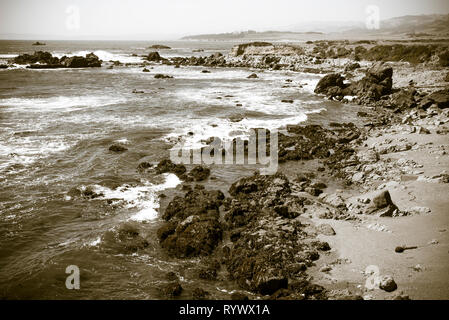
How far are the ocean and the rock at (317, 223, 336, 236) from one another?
426cm

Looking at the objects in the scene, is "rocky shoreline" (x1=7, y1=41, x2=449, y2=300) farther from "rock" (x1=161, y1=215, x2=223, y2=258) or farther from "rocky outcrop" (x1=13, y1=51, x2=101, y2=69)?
"rocky outcrop" (x1=13, y1=51, x2=101, y2=69)

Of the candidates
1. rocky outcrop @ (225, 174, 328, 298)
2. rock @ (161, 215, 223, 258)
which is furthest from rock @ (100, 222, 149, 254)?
rocky outcrop @ (225, 174, 328, 298)

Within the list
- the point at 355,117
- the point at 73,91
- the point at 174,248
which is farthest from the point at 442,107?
the point at 73,91

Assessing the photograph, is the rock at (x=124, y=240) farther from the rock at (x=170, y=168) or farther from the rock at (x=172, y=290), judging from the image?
the rock at (x=170, y=168)

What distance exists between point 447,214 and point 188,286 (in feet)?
32.3

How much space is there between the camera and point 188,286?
9445 mm

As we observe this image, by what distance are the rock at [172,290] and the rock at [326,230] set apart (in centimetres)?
566

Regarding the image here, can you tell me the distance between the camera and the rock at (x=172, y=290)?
9070 mm

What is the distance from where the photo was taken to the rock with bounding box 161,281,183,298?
9.07m

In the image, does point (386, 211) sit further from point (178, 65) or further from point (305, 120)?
point (178, 65)
